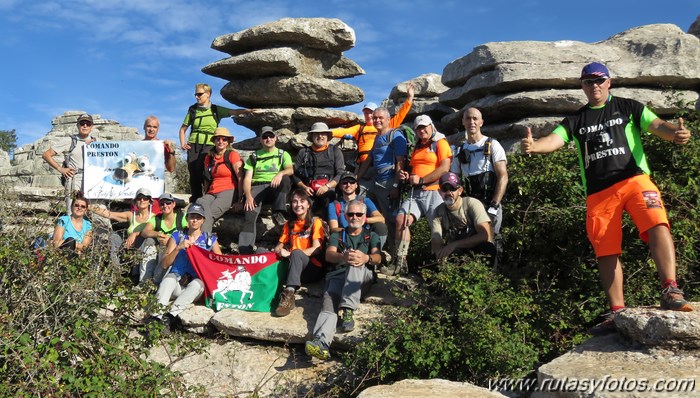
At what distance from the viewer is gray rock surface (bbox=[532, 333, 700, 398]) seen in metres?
4.41

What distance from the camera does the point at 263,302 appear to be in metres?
7.96

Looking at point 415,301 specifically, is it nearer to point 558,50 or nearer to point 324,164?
point 324,164

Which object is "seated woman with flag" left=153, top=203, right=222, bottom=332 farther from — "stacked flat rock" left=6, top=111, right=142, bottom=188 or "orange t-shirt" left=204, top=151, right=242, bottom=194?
"stacked flat rock" left=6, top=111, right=142, bottom=188

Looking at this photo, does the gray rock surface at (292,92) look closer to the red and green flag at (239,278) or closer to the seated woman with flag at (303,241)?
the seated woman with flag at (303,241)

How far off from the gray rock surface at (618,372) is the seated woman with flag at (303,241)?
3.51m

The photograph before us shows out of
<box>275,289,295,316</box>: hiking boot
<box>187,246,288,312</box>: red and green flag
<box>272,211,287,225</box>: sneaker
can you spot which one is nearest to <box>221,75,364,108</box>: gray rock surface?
<box>272,211,287,225</box>: sneaker

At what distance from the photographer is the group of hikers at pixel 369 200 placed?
5574 millimetres

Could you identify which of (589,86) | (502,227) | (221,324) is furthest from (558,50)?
(221,324)

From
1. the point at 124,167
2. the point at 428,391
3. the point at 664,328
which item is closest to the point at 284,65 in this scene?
the point at 124,167

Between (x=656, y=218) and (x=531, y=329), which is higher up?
(x=656, y=218)

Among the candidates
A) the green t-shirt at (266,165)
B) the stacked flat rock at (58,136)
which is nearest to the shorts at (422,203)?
the green t-shirt at (266,165)

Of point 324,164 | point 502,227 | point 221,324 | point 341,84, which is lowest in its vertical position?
point 221,324

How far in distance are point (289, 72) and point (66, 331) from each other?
7777 millimetres

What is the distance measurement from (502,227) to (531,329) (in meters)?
1.69
